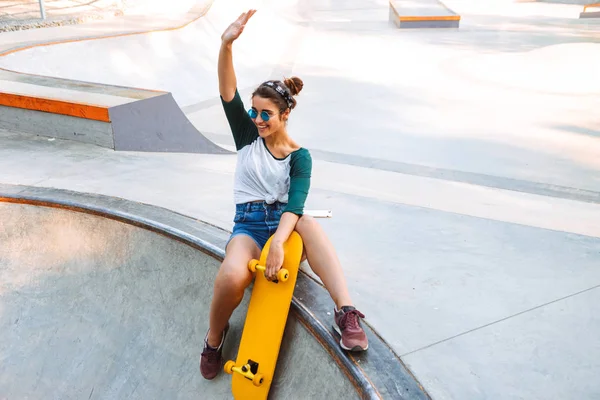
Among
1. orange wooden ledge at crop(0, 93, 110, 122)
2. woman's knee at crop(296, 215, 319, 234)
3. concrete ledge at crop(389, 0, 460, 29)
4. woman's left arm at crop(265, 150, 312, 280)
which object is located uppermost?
woman's left arm at crop(265, 150, 312, 280)

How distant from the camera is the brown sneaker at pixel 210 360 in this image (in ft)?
8.54

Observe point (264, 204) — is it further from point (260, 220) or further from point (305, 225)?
point (305, 225)

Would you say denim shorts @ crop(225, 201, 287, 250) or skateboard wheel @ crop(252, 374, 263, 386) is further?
denim shorts @ crop(225, 201, 287, 250)

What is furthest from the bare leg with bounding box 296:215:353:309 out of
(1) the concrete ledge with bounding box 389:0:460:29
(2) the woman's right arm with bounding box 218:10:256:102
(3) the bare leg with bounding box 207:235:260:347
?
(1) the concrete ledge with bounding box 389:0:460:29

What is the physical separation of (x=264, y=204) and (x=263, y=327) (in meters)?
0.57

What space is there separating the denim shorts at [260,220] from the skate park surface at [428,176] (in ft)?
1.30

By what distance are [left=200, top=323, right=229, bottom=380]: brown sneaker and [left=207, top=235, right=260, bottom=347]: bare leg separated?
0.03 metres

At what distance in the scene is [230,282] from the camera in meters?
2.41

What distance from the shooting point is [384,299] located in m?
2.73

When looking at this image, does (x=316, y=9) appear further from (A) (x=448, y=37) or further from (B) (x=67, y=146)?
(B) (x=67, y=146)

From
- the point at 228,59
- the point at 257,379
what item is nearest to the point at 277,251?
the point at 257,379

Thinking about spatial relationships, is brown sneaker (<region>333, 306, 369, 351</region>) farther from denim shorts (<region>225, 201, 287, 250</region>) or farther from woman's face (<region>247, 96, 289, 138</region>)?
woman's face (<region>247, 96, 289, 138</region>)

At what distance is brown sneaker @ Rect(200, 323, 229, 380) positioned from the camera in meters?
2.60

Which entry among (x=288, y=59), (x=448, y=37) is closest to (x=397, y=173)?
(x=288, y=59)
